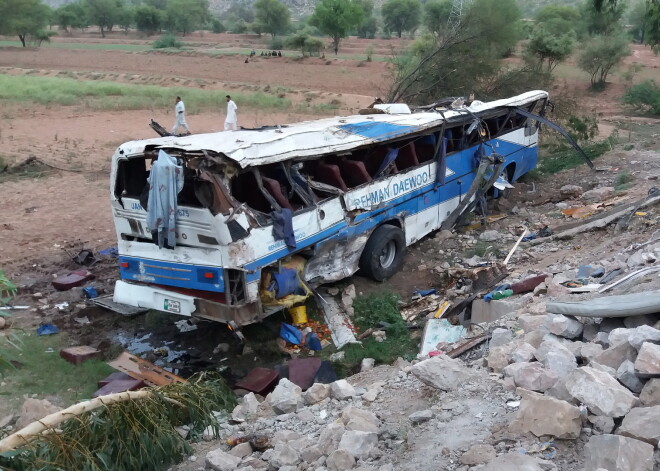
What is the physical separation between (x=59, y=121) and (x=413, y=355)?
764 inches

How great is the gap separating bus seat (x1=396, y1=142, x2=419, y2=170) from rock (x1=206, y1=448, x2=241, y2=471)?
621cm

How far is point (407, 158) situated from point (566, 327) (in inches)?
207

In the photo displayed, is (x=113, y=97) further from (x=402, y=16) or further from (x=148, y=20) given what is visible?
(x=402, y=16)

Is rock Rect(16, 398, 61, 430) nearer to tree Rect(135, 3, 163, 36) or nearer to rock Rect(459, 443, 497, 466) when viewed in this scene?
rock Rect(459, 443, 497, 466)

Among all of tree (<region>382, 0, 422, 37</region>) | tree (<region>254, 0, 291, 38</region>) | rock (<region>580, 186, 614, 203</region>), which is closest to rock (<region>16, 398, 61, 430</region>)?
rock (<region>580, 186, 614, 203</region>)

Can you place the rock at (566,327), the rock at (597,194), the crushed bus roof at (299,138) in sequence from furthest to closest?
the rock at (597,194) → the crushed bus roof at (299,138) → the rock at (566,327)

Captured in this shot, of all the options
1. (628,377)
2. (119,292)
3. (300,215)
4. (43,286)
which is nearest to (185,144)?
(300,215)

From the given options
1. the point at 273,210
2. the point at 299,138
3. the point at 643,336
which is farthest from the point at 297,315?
the point at 643,336

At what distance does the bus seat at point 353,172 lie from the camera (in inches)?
353

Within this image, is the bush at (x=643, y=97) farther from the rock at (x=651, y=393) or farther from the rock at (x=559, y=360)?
the rock at (x=651, y=393)

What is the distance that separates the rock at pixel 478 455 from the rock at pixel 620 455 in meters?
0.54

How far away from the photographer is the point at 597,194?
1304cm

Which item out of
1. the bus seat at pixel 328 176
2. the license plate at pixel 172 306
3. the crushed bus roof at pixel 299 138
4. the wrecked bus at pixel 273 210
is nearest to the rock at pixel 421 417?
the wrecked bus at pixel 273 210

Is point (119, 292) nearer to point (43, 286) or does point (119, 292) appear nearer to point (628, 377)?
point (43, 286)
